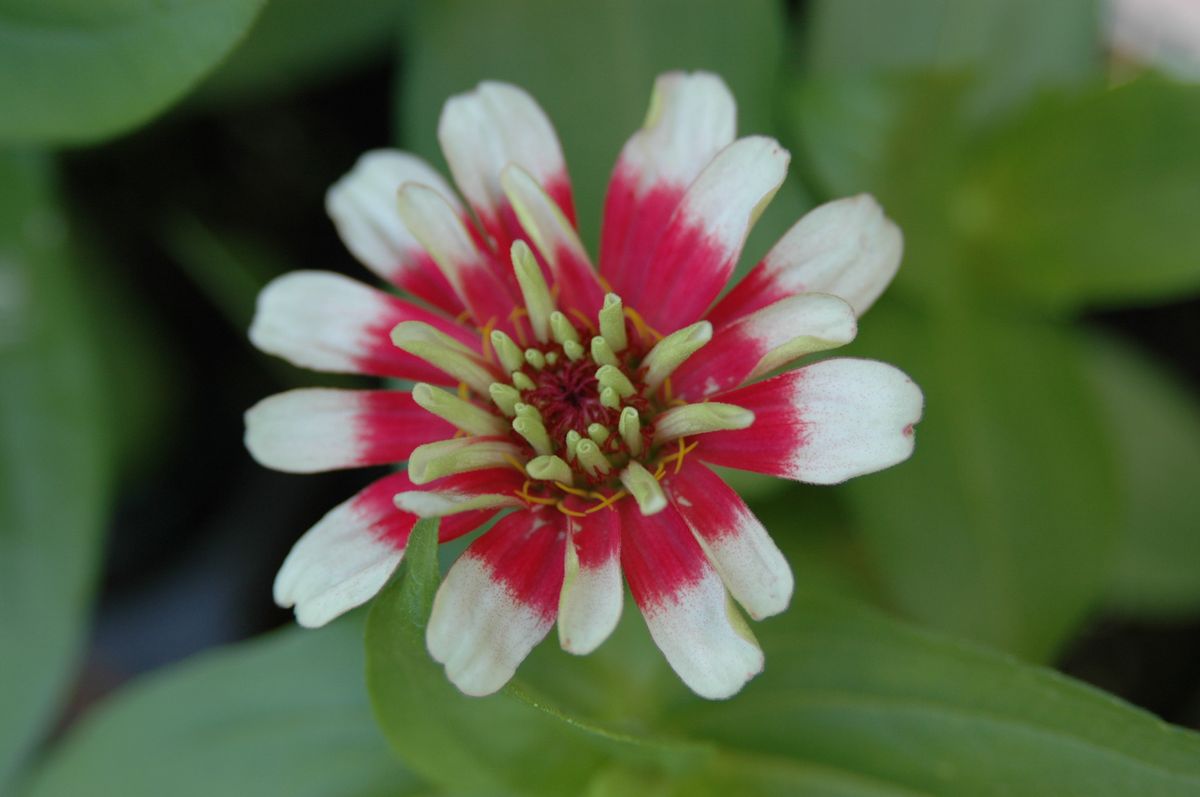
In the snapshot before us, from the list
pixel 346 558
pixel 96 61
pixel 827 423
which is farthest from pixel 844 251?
pixel 96 61

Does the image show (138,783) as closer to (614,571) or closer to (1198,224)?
(614,571)

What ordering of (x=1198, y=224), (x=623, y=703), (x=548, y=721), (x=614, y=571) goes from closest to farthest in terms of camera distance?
(x=614, y=571) < (x=548, y=721) < (x=623, y=703) < (x=1198, y=224)

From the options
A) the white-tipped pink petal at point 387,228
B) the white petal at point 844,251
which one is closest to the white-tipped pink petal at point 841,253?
the white petal at point 844,251

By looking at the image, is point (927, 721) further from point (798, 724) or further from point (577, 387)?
point (577, 387)

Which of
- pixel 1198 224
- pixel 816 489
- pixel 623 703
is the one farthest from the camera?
pixel 816 489

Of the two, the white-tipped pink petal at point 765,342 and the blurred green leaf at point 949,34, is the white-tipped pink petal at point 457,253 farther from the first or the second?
the blurred green leaf at point 949,34

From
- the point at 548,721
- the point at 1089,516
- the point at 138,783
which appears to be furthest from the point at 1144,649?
the point at 138,783
